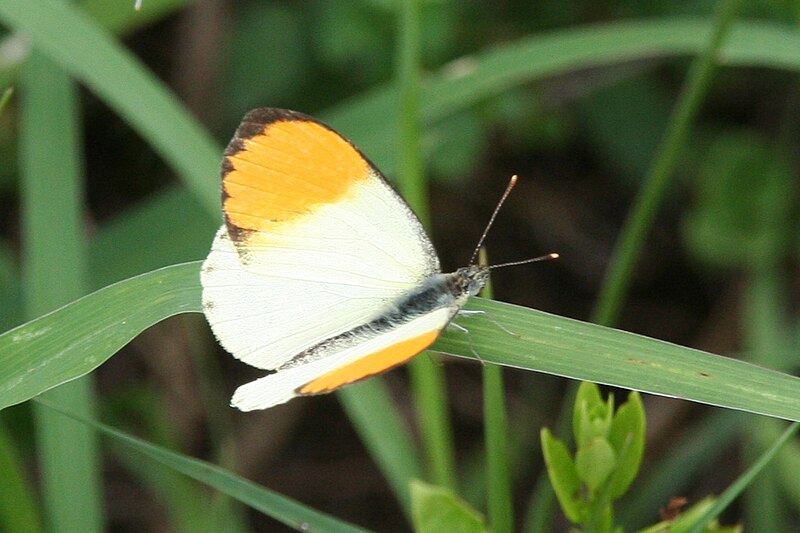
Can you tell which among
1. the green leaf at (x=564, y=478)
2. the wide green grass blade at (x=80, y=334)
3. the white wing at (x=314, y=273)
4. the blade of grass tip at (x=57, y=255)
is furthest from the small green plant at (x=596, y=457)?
the blade of grass tip at (x=57, y=255)

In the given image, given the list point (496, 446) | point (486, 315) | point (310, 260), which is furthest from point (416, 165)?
point (496, 446)

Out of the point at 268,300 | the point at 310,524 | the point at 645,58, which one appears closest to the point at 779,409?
the point at 310,524

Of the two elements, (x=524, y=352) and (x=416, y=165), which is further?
(x=416, y=165)

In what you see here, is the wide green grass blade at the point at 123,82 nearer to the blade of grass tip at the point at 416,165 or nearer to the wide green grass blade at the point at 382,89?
the wide green grass blade at the point at 382,89

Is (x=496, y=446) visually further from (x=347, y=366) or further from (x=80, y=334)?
(x=80, y=334)

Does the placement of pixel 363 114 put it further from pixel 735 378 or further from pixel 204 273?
pixel 735 378

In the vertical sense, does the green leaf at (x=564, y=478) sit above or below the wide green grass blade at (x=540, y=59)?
below

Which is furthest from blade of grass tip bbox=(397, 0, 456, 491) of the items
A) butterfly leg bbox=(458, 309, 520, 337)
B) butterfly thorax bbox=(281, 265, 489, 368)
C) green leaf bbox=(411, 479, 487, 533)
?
green leaf bbox=(411, 479, 487, 533)
